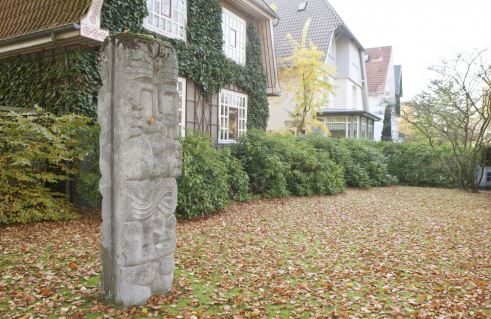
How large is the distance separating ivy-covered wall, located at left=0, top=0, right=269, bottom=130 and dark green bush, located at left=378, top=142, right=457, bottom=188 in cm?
968

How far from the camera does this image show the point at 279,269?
4.95 metres

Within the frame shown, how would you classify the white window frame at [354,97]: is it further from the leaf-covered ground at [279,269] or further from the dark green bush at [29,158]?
the dark green bush at [29,158]

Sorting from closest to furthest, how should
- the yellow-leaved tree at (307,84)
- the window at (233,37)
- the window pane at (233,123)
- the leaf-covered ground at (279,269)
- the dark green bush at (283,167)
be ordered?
the leaf-covered ground at (279,269) < the dark green bush at (283,167) < the window at (233,37) < the window pane at (233,123) < the yellow-leaved tree at (307,84)

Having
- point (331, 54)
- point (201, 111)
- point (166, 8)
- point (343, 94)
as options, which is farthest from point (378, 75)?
point (166, 8)

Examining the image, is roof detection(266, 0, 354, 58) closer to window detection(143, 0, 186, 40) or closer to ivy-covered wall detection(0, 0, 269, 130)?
ivy-covered wall detection(0, 0, 269, 130)

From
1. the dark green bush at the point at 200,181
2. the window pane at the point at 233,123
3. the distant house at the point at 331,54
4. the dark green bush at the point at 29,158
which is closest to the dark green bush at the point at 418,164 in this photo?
the distant house at the point at 331,54

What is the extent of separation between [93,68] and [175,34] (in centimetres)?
323

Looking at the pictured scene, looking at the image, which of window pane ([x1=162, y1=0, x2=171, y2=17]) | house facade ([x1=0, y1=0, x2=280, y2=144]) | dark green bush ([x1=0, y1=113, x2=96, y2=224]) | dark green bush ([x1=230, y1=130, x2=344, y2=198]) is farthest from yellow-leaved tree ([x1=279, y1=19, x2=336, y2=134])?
dark green bush ([x1=0, y1=113, x2=96, y2=224])

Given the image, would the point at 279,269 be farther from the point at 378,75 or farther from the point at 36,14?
the point at 378,75

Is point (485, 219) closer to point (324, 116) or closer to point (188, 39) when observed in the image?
point (188, 39)

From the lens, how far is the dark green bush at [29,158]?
6.21 m

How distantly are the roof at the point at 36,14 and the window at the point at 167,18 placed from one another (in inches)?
85.5

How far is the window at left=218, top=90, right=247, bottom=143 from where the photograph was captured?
43.7 ft

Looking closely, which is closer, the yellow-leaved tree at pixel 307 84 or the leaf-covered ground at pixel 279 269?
the leaf-covered ground at pixel 279 269
